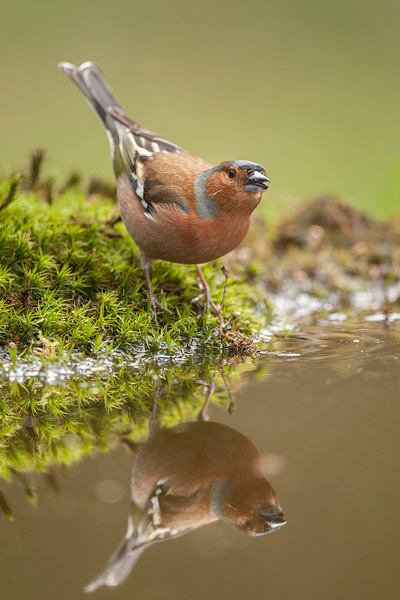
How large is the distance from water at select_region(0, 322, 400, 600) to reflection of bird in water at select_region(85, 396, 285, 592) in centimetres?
4

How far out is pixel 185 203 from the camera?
4.71 metres

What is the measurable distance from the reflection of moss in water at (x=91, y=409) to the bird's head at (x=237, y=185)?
3.95ft

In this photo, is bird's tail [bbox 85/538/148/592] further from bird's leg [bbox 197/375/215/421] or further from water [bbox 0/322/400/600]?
bird's leg [bbox 197/375/215/421]

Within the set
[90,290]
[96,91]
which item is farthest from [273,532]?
[96,91]

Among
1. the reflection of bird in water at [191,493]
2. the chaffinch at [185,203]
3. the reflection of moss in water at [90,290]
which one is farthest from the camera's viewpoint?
the reflection of moss in water at [90,290]

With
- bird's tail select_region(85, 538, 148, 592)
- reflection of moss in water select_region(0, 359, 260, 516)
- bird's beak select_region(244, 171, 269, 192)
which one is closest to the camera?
bird's tail select_region(85, 538, 148, 592)

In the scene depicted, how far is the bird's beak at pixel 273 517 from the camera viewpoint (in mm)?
2389

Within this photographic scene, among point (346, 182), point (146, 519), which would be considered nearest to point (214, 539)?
point (146, 519)

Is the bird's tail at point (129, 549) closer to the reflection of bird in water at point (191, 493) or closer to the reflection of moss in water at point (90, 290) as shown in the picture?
the reflection of bird in water at point (191, 493)

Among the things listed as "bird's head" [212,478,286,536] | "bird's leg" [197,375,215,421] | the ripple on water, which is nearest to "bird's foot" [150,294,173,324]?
the ripple on water

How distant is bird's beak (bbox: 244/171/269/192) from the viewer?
444 centimetres

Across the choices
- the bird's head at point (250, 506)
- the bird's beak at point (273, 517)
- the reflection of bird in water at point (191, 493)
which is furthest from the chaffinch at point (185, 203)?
the bird's beak at point (273, 517)

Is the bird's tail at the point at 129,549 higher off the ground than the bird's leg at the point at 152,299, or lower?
higher

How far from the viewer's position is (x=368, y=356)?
4.59 m
